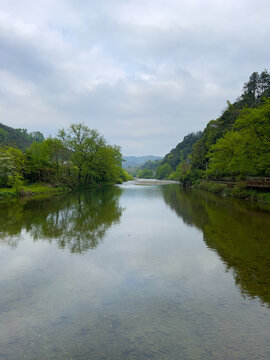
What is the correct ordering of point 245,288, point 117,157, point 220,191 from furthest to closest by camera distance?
point 117,157, point 220,191, point 245,288

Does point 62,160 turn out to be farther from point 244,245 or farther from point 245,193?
point 244,245

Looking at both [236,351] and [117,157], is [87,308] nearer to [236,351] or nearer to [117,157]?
[236,351]

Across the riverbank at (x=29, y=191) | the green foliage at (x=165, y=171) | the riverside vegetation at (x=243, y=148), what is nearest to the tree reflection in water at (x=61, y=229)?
the riverbank at (x=29, y=191)

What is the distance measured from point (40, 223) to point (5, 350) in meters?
12.7

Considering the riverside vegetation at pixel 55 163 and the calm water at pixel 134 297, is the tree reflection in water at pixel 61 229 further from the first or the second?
the riverside vegetation at pixel 55 163

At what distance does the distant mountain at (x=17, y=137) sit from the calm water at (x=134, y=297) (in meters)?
98.9

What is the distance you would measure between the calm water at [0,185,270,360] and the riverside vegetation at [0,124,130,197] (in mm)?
26730

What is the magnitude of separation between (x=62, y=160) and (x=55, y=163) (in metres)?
1.60

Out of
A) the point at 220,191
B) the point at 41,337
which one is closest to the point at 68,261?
the point at 41,337

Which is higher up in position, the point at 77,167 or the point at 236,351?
the point at 77,167

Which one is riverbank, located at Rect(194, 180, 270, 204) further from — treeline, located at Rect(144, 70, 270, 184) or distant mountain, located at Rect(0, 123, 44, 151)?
distant mountain, located at Rect(0, 123, 44, 151)

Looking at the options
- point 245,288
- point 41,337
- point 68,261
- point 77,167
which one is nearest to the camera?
point 41,337

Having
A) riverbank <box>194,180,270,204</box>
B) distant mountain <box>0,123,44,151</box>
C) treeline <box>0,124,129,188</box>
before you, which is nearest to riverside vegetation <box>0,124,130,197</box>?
treeline <box>0,124,129,188</box>

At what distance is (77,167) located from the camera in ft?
185
